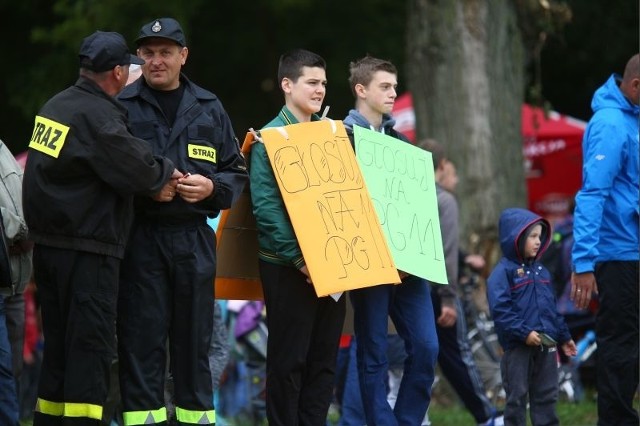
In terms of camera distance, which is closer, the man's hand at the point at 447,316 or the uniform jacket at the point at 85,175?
the uniform jacket at the point at 85,175

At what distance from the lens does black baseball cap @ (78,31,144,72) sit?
7.38m

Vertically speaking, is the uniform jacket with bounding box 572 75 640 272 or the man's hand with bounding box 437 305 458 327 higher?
the uniform jacket with bounding box 572 75 640 272

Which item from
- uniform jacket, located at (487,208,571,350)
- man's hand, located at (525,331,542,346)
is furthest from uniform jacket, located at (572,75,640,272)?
man's hand, located at (525,331,542,346)

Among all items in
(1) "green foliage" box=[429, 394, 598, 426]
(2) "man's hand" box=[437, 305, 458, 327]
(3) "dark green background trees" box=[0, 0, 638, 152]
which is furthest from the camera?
(3) "dark green background trees" box=[0, 0, 638, 152]

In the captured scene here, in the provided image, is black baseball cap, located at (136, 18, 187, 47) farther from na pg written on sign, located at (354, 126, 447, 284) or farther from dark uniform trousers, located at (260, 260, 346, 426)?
dark uniform trousers, located at (260, 260, 346, 426)

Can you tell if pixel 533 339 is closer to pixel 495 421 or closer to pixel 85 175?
pixel 495 421

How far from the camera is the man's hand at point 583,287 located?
8789mm

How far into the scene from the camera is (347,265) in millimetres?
7988

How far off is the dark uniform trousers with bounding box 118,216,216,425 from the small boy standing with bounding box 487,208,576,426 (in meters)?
2.25

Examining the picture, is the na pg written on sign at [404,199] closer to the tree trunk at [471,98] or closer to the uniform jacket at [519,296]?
the uniform jacket at [519,296]

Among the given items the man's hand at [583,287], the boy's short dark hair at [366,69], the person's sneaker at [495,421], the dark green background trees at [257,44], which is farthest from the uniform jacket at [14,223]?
the dark green background trees at [257,44]

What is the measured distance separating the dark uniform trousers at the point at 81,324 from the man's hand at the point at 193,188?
19.9 inches

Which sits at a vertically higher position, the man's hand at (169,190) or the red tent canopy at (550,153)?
the red tent canopy at (550,153)

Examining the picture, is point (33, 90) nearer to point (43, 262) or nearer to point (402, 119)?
point (402, 119)
